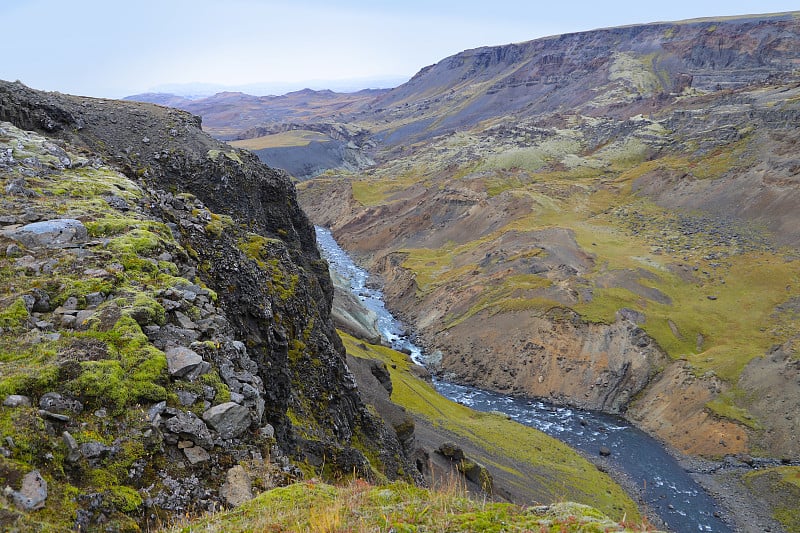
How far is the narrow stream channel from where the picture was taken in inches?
1537

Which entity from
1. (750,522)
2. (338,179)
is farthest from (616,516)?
(338,179)

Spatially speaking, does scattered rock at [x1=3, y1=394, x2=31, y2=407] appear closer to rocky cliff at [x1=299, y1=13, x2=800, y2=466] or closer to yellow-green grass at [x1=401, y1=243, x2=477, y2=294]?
rocky cliff at [x1=299, y1=13, x2=800, y2=466]

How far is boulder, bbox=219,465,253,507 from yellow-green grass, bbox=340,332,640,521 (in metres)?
30.9

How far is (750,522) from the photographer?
3728 cm

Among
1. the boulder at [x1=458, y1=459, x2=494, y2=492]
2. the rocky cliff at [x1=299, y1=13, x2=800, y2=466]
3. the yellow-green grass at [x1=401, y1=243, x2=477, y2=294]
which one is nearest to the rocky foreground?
the boulder at [x1=458, y1=459, x2=494, y2=492]

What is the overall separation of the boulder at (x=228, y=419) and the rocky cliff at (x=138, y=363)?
1.0 inches

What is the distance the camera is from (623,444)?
4841 cm

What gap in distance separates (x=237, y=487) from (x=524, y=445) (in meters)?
39.8

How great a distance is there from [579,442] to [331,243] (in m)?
78.9

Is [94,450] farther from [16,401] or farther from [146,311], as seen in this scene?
[146,311]

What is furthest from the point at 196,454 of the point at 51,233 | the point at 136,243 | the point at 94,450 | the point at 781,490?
the point at 781,490

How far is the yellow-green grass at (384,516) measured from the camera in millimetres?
7855

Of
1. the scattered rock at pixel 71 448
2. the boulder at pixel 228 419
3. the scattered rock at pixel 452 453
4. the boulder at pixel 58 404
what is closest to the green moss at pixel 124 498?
the scattered rock at pixel 71 448

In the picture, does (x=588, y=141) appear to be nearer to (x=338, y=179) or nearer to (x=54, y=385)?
(x=338, y=179)
